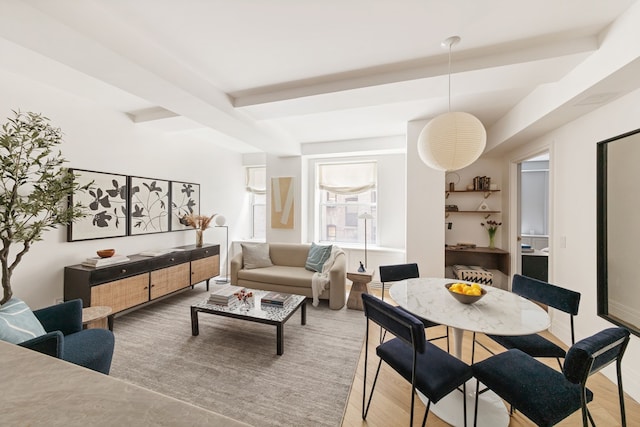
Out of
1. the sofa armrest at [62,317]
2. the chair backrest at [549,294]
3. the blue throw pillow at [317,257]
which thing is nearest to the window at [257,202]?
the blue throw pillow at [317,257]

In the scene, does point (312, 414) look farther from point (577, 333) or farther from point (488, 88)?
point (488, 88)

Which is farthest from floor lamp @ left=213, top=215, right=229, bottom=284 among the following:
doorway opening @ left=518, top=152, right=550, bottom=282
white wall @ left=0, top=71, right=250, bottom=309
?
doorway opening @ left=518, top=152, right=550, bottom=282

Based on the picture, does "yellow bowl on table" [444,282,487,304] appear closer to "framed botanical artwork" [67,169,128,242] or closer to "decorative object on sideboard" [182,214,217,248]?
"framed botanical artwork" [67,169,128,242]

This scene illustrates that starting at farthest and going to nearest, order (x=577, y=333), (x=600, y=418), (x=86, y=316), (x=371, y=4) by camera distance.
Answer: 1. (x=577, y=333)
2. (x=86, y=316)
3. (x=600, y=418)
4. (x=371, y=4)

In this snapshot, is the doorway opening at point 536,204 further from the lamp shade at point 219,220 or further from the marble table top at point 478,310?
the lamp shade at point 219,220

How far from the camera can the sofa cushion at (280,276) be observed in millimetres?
3580

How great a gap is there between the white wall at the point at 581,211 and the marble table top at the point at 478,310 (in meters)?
1.13

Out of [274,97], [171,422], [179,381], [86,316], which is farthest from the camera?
[274,97]

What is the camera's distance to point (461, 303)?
1.77 m

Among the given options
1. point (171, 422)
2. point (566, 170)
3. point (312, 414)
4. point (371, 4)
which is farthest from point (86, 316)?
point (566, 170)

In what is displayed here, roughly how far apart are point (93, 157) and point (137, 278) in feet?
5.16

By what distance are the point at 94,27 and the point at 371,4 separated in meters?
1.82

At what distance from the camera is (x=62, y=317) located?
190cm

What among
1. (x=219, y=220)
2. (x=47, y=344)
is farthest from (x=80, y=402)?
(x=219, y=220)
